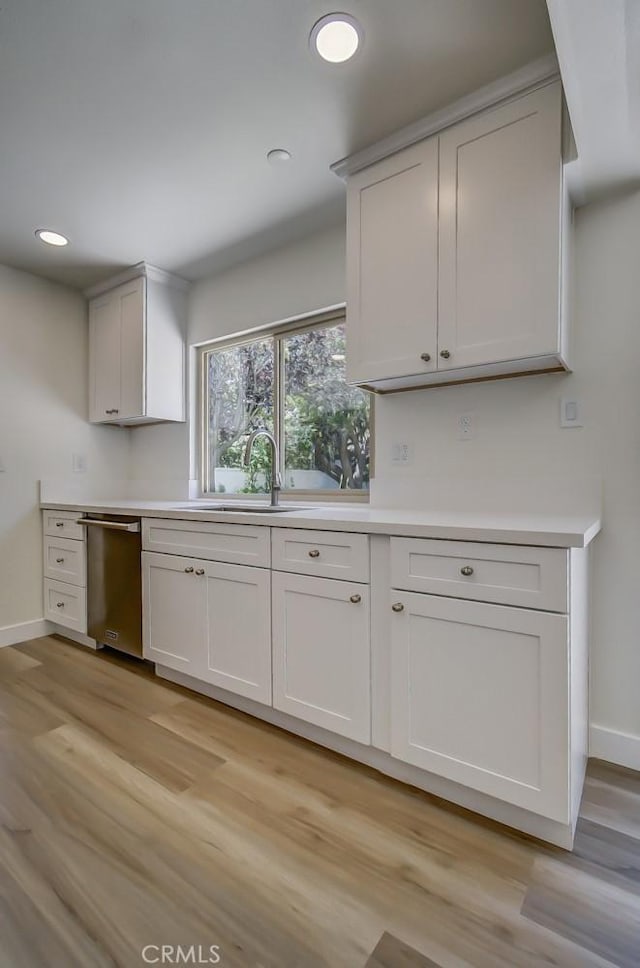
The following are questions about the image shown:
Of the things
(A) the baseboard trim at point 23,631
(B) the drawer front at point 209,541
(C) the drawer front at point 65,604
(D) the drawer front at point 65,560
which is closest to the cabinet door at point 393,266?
(B) the drawer front at point 209,541

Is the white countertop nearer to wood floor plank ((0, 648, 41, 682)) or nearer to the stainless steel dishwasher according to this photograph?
the stainless steel dishwasher

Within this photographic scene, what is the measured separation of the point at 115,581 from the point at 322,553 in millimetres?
1434

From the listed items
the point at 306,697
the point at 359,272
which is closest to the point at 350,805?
the point at 306,697

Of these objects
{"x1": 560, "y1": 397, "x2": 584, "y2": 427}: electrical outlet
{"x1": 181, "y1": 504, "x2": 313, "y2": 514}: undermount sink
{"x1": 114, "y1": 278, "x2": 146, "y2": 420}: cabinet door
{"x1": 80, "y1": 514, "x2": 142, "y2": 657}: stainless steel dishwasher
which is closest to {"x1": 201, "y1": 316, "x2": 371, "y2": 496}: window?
{"x1": 181, "y1": 504, "x2": 313, "y2": 514}: undermount sink

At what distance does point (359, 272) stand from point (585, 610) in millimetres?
1512

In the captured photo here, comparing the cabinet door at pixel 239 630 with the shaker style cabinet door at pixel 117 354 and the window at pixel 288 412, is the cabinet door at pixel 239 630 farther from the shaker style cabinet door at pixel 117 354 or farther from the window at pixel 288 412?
the shaker style cabinet door at pixel 117 354

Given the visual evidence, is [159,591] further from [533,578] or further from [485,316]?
[485,316]

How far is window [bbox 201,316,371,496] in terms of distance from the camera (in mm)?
2436

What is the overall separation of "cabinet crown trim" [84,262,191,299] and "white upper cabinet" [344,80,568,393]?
1514 millimetres

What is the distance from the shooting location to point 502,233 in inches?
61.0

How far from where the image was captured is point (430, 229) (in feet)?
5.55

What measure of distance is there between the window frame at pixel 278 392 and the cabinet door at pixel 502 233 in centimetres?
61

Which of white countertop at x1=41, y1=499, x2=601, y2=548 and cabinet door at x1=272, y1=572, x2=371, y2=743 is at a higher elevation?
white countertop at x1=41, y1=499, x2=601, y2=548

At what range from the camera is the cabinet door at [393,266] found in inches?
66.9
